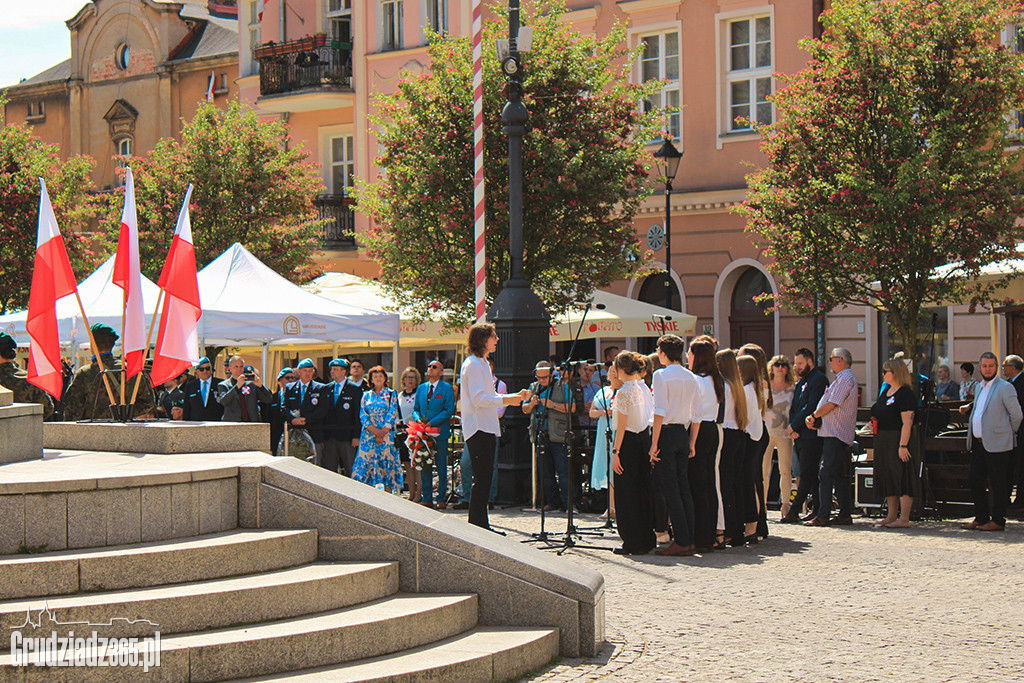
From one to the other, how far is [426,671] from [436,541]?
1170mm

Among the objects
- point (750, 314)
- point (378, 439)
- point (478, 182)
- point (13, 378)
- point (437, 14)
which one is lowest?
point (378, 439)

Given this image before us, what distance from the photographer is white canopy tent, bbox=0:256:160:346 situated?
17.0 m

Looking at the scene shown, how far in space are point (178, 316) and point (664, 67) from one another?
19327mm

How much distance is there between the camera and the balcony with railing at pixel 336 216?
1272 inches

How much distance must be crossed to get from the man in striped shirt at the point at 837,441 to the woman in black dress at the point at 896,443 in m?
0.28

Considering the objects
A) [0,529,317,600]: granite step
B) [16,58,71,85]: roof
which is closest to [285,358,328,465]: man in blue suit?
[0,529,317,600]: granite step

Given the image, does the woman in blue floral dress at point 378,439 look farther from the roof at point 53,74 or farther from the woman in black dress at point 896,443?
the roof at point 53,74

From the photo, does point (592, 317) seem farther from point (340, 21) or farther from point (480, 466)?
point (340, 21)

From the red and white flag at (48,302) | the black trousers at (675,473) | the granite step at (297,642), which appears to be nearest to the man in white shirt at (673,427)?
the black trousers at (675,473)

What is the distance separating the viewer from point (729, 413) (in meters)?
11.7

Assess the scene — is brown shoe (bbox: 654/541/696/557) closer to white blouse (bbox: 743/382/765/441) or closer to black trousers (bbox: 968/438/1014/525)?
white blouse (bbox: 743/382/765/441)

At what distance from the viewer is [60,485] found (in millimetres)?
6516

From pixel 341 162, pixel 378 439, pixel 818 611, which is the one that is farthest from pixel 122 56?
pixel 818 611

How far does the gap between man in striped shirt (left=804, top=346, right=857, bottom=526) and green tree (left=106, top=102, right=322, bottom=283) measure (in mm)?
16808
